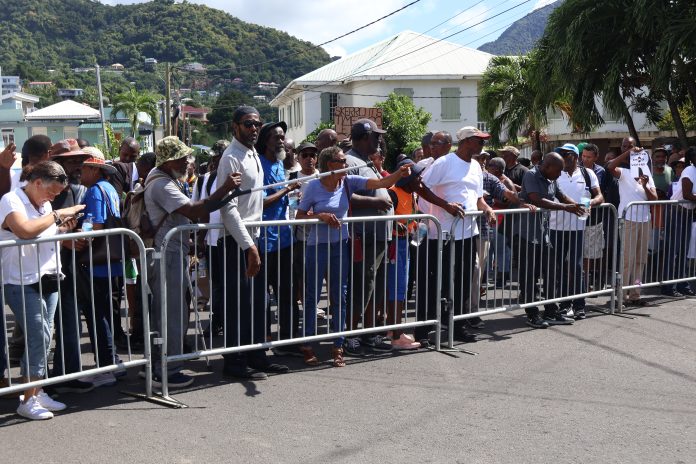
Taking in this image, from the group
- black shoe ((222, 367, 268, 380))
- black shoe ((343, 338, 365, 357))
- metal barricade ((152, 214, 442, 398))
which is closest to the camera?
metal barricade ((152, 214, 442, 398))

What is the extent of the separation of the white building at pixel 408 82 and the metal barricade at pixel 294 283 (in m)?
43.1

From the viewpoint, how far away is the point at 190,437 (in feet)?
16.7

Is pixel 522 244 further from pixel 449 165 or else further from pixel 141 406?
pixel 141 406

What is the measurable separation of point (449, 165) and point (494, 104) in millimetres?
23616

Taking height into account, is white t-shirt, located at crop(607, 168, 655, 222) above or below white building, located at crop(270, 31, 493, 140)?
below

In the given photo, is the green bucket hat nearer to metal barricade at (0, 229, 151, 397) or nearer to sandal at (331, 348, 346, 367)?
metal barricade at (0, 229, 151, 397)

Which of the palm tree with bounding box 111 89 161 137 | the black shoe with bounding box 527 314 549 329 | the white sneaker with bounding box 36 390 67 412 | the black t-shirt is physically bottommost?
the black shoe with bounding box 527 314 549 329

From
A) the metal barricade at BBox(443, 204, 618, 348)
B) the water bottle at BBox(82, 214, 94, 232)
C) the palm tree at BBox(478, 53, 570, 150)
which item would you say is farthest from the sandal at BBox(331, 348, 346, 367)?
the palm tree at BBox(478, 53, 570, 150)

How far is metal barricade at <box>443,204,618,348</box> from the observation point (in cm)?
774

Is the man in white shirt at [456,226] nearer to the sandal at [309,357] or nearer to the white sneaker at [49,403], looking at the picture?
the sandal at [309,357]

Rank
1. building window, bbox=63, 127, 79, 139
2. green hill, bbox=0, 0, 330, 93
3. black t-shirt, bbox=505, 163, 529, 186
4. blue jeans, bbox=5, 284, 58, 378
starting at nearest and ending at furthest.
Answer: blue jeans, bbox=5, 284, 58, 378 < black t-shirt, bbox=505, 163, 529, 186 < building window, bbox=63, 127, 79, 139 < green hill, bbox=0, 0, 330, 93

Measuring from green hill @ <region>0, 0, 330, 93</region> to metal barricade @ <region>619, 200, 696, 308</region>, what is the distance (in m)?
65.8

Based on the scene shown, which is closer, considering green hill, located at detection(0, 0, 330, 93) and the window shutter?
the window shutter

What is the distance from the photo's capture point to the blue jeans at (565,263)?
28.5ft
